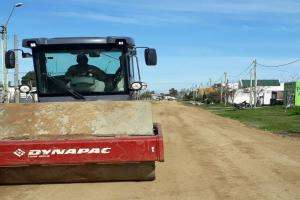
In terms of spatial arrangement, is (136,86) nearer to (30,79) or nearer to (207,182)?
(30,79)

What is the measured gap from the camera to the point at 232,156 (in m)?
15.4

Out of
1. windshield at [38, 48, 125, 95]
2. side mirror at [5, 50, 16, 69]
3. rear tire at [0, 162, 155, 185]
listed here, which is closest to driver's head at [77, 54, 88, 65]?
windshield at [38, 48, 125, 95]

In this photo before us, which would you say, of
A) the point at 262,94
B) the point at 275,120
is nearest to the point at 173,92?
the point at 262,94

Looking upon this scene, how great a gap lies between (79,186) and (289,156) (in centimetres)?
703

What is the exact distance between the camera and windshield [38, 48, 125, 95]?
1255 centimetres

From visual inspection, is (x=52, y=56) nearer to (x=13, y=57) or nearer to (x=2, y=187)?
(x=13, y=57)

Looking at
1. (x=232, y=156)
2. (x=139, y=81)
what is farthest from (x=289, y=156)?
(x=139, y=81)

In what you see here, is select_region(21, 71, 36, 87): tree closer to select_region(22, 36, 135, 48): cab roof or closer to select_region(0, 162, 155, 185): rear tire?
select_region(22, 36, 135, 48): cab roof

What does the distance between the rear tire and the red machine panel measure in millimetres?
440

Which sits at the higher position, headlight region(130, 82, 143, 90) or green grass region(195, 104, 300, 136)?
headlight region(130, 82, 143, 90)

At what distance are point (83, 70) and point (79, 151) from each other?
10.3 feet

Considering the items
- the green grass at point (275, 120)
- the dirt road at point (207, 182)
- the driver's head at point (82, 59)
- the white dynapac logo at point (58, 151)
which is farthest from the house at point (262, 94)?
the white dynapac logo at point (58, 151)

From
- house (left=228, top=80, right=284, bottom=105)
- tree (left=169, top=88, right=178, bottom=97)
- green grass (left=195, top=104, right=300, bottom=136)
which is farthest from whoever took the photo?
tree (left=169, top=88, right=178, bottom=97)

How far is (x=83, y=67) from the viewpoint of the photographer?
12.6 metres
